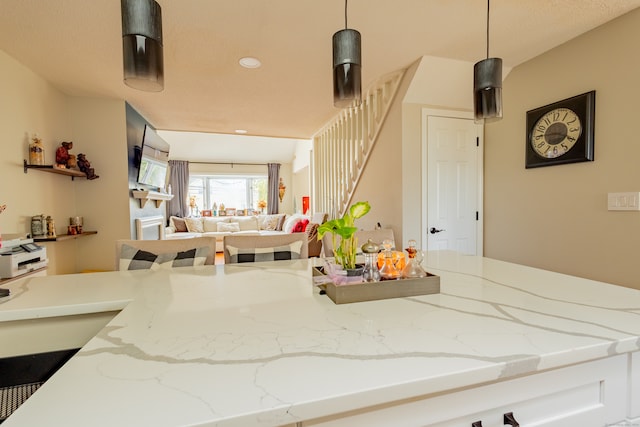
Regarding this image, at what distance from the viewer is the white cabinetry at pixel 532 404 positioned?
23.4 inches

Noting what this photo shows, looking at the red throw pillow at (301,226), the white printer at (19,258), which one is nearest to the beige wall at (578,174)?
the red throw pillow at (301,226)

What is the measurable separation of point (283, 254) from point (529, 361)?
1.29 metres

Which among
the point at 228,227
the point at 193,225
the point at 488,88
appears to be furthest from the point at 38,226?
the point at 228,227

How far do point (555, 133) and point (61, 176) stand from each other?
14.5 feet

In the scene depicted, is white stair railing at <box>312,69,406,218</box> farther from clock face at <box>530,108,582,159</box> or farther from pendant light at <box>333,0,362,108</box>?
pendant light at <box>333,0,362,108</box>

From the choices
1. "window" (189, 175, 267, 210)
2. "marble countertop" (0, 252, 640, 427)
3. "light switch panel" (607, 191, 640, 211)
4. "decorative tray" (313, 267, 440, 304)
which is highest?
"window" (189, 175, 267, 210)

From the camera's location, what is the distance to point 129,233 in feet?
11.3

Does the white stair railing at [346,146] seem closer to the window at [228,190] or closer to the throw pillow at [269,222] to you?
the throw pillow at [269,222]

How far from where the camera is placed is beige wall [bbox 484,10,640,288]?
75.9 inches

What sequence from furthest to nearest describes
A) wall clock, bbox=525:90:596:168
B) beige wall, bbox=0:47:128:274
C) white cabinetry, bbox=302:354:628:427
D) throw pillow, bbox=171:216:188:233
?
throw pillow, bbox=171:216:188:233 < beige wall, bbox=0:47:128:274 < wall clock, bbox=525:90:596:168 < white cabinetry, bbox=302:354:628:427

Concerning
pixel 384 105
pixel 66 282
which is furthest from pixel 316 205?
pixel 66 282

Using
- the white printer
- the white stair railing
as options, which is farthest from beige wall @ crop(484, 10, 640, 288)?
the white printer

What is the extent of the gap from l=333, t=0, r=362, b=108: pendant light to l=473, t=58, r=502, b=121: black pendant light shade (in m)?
0.61

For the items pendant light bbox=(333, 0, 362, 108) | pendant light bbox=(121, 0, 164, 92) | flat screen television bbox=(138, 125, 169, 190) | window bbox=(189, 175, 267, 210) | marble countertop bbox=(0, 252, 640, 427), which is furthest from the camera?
window bbox=(189, 175, 267, 210)
